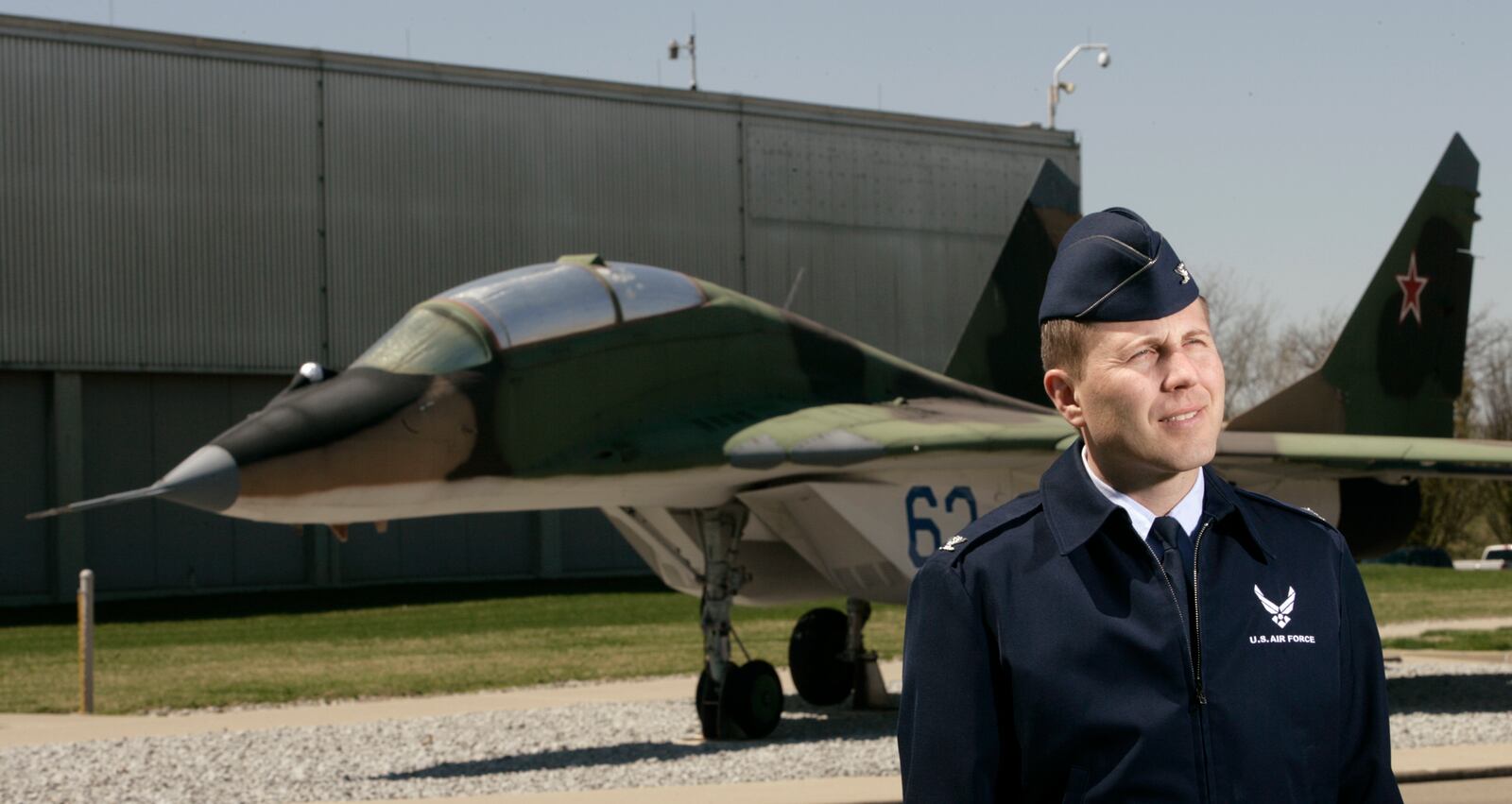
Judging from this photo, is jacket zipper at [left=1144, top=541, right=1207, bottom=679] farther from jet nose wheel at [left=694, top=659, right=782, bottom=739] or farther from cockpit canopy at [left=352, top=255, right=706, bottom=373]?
jet nose wheel at [left=694, top=659, right=782, bottom=739]

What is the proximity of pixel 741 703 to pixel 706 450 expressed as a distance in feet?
6.47

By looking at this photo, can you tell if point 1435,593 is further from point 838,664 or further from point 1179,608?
point 1179,608

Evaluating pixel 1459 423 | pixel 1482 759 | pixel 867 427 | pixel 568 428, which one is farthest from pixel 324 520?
pixel 1459 423

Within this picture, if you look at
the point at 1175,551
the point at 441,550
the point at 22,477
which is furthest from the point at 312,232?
the point at 1175,551

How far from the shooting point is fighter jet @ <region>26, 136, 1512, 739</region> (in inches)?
435

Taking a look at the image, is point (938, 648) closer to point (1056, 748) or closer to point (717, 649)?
point (1056, 748)

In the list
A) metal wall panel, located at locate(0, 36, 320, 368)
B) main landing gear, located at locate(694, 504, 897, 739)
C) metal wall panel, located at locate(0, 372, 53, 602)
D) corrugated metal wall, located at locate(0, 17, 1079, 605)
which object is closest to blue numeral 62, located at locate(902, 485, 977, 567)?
main landing gear, located at locate(694, 504, 897, 739)

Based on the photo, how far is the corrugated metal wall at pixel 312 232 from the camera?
1211 inches

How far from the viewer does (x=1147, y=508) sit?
2574 mm

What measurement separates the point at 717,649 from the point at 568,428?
2.12 metres

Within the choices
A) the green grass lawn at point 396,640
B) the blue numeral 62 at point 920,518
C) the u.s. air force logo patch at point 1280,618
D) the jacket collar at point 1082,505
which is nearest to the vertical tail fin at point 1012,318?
the blue numeral 62 at point 920,518

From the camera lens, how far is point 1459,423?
172ft

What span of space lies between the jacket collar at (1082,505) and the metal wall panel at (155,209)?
101 feet

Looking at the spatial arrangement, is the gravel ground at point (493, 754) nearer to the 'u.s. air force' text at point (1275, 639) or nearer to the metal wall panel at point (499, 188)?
the 'u.s. air force' text at point (1275, 639)
